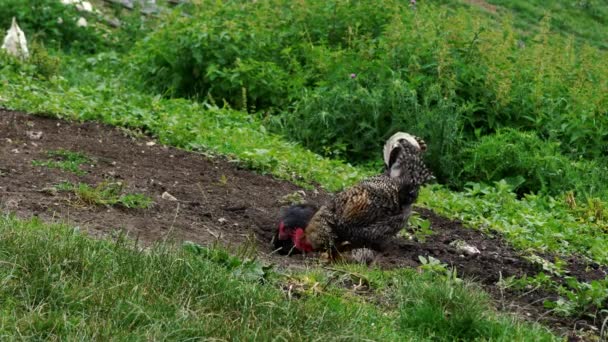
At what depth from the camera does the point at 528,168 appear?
1120cm

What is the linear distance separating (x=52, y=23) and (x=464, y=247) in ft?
35.6

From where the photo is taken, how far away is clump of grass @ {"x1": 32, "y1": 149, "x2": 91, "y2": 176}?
26.2ft

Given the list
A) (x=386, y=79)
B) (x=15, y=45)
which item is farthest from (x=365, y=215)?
(x=15, y=45)

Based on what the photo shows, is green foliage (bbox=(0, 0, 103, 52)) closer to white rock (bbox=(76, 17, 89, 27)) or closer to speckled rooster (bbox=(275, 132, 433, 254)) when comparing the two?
white rock (bbox=(76, 17, 89, 27))

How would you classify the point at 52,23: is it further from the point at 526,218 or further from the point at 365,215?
the point at 365,215

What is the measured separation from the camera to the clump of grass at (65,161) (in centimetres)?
798

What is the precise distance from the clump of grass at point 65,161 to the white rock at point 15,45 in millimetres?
4536

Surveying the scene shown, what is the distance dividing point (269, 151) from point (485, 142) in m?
2.80

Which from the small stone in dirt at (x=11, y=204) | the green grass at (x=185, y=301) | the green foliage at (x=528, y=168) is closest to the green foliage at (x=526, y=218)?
the green foliage at (x=528, y=168)

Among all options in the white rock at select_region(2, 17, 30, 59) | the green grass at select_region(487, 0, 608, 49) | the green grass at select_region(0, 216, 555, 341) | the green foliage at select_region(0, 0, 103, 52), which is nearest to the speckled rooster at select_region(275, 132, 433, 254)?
the green grass at select_region(0, 216, 555, 341)

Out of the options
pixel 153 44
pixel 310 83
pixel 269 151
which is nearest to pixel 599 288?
pixel 269 151

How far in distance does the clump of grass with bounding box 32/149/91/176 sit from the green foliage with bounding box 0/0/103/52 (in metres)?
7.87

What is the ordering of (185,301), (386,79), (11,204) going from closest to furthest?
(185,301), (11,204), (386,79)

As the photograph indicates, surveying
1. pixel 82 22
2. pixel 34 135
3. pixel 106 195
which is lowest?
pixel 82 22
